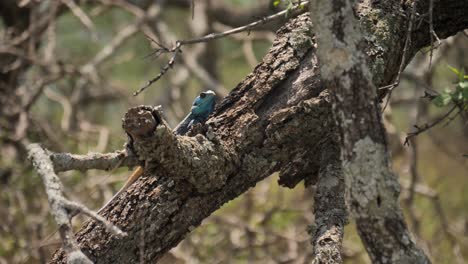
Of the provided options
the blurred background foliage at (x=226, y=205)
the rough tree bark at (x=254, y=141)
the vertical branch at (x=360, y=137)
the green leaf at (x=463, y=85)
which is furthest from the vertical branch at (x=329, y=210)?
the blurred background foliage at (x=226, y=205)

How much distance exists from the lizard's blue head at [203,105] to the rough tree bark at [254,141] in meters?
0.33

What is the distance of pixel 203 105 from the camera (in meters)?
2.99

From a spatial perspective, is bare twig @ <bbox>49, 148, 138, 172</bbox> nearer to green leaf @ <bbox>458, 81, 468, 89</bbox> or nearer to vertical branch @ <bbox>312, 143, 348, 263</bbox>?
vertical branch @ <bbox>312, 143, 348, 263</bbox>

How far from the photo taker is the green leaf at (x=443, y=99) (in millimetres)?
2741

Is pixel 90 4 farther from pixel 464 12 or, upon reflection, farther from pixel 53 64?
pixel 464 12

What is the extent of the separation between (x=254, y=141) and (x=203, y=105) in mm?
492

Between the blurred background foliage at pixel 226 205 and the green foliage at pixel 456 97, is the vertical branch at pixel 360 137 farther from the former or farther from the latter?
the blurred background foliage at pixel 226 205

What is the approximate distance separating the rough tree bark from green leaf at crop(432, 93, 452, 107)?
20 cm

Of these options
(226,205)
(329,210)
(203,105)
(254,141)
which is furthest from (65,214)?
(226,205)

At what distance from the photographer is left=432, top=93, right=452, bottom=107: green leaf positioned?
274 cm

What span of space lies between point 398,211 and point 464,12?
1184 millimetres

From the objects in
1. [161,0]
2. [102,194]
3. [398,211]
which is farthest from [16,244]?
[398,211]

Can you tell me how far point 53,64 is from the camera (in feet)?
17.9

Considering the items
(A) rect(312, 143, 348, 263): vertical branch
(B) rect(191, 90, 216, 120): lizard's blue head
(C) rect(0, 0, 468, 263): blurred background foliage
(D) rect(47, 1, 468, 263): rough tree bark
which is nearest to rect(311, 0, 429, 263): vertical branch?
(A) rect(312, 143, 348, 263): vertical branch
